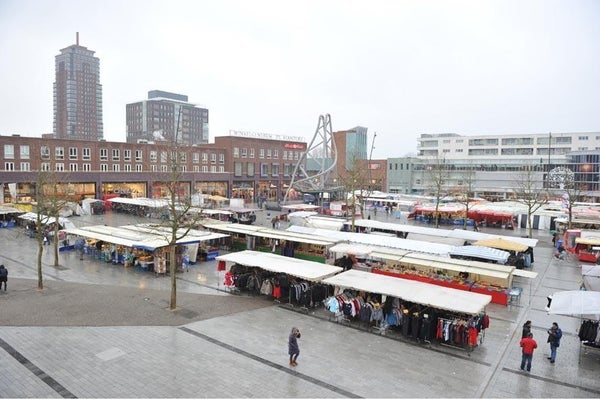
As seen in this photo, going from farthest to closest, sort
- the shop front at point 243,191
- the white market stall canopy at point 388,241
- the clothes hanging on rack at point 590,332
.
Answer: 1. the shop front at point 243,191
2. the white market stall canopy at point 388,241
3. the clothes hanging on rack at point 590,332

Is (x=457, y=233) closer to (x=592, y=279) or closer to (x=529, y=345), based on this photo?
(x=592, y=279)

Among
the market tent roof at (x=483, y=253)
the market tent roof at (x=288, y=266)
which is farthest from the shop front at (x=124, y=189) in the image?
the market tent roof at (x=483, y=253)

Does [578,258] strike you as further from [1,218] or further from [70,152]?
[70,152]

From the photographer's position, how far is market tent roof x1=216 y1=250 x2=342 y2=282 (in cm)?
1792

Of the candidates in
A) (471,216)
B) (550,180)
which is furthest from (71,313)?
(550,180)

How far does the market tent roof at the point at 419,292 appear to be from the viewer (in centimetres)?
1437

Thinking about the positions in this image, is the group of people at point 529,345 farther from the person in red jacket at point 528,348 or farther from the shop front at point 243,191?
the shop front at point 243,191

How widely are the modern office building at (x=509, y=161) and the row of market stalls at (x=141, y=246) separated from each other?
73.6 metres

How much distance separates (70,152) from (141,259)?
43130 mm

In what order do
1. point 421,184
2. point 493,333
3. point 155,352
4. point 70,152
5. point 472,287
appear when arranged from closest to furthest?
point 155,352, point 493,333, point 472,287, point 70,152, point 421,184

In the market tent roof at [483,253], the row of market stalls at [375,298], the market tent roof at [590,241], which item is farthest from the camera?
the market tent roof at [590,241]

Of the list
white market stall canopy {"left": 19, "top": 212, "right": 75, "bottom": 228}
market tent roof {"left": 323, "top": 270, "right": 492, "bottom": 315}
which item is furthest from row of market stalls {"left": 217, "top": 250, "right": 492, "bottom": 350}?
white market stall canopy {"left": 19, "top": 212, "right": 75, "bottom": 228}

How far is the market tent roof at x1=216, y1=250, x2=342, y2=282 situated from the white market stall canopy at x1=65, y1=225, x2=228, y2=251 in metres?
4.76

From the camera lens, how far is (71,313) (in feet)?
53.7
